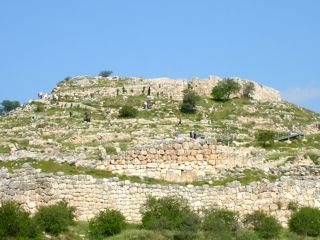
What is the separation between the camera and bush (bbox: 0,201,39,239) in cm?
1677

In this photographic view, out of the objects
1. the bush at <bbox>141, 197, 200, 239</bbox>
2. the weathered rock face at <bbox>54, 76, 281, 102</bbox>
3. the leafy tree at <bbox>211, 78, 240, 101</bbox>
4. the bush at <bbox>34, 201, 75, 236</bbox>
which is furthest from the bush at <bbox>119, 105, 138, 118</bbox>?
the bush at <bbox>34, 201, 75, 236</bbox>

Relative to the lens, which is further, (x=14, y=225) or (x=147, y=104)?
(x=147, y=104)

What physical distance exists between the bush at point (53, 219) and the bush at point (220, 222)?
3.38 metres

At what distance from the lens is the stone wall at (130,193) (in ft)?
62.8

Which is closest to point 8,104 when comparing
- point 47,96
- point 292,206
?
point 47,96

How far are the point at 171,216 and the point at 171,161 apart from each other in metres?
4.05

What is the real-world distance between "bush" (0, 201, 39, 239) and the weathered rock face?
55.5 m

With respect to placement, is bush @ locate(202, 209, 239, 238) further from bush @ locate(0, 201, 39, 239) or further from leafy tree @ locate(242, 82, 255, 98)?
leafy tree @ locate(242, 82, 255, 98)

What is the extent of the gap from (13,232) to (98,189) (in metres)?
3.35

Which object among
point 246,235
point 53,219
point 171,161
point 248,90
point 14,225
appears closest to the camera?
point 14,225

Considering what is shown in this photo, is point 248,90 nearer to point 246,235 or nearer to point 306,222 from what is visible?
point 306,222

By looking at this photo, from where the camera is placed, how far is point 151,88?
74500 millimetres

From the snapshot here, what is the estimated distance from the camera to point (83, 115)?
6281cm

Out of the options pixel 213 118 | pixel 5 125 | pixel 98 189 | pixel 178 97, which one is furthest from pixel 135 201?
pixel 178 97
